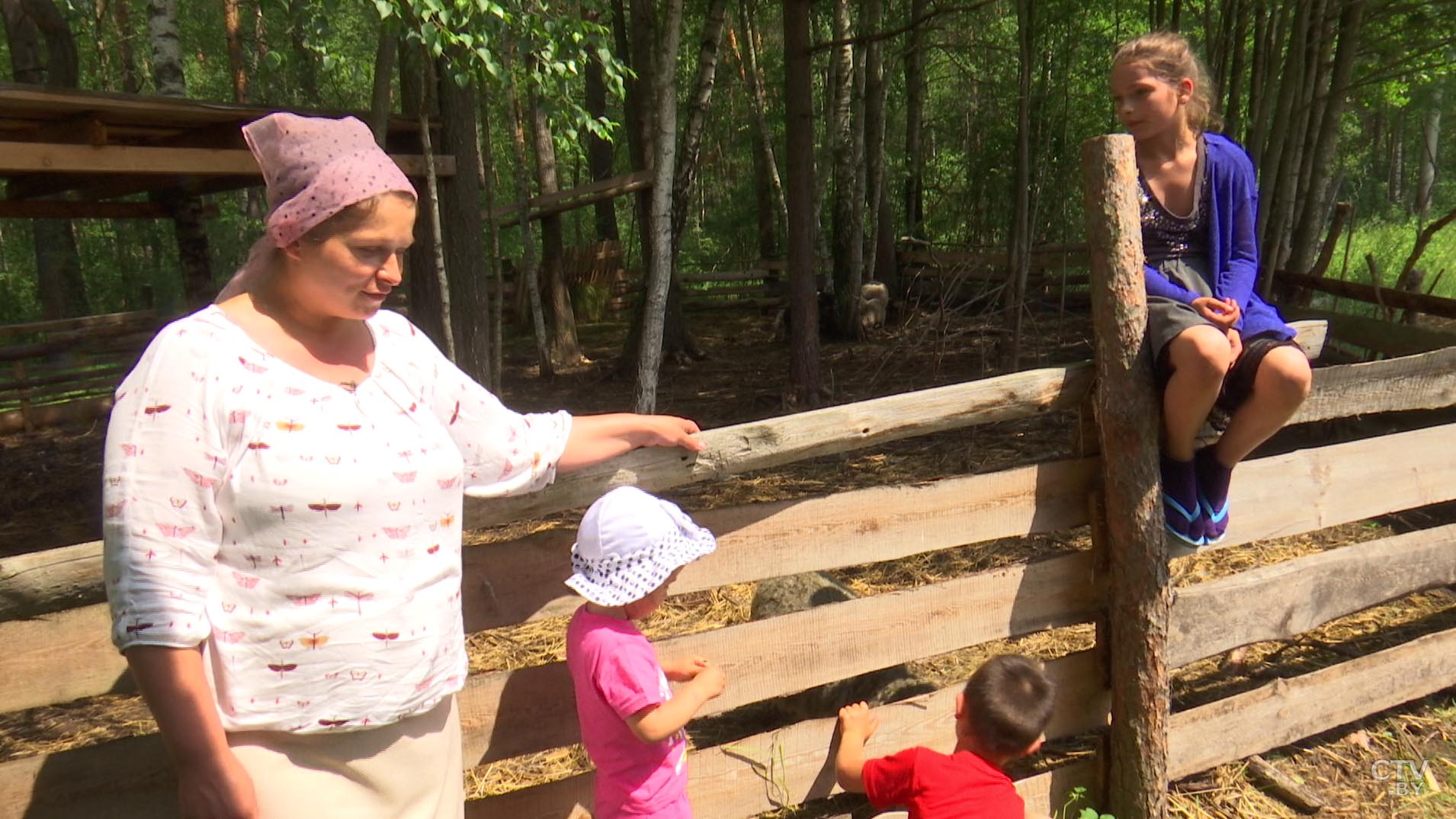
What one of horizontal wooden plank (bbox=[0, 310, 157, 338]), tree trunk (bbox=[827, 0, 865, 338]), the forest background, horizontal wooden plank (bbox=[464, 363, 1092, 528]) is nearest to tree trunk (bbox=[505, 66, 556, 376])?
the forest background

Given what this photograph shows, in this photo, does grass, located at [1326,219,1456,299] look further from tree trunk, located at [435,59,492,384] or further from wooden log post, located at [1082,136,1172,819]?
wooden log post, located at [1082,136,1172,819]

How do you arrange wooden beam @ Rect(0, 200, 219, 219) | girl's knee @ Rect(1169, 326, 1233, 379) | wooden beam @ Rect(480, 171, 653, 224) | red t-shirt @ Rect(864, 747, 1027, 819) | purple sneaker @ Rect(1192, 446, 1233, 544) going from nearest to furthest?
1. red t-shirt @ Rect(864, 747, 1027, 819)
2. girl's knee @ Rect(1169, 326, 1233, 379)
3. purple sneaker @ Rect(1192, 446, 1233, 544)
4. wooden beam @ Rect(0, 200, 219, 219)
5. wooden beam @ Rect(480, 171, 653, 224)

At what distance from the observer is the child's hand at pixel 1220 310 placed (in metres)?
2.76

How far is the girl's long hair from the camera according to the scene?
9.52 ft

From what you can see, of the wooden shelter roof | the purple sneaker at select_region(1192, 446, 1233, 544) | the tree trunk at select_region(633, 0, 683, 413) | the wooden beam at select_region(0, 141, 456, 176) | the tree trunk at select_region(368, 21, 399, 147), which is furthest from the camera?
the tree trunk at select_region(633, 0, 683, 413)

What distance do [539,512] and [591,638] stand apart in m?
0.34

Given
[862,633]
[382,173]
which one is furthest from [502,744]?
[382,173]

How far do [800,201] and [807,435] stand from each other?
→ 622 centimetres

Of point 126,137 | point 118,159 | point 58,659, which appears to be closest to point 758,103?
point 126,137

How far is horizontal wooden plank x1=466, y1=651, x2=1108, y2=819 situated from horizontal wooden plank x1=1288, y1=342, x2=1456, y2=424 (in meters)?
1.09

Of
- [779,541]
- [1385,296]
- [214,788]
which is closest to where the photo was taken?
[214,788]

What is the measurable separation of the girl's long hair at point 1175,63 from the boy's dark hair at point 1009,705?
65.4 inches

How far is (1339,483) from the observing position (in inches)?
139

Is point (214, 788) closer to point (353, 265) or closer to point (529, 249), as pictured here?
point (353, 265)
